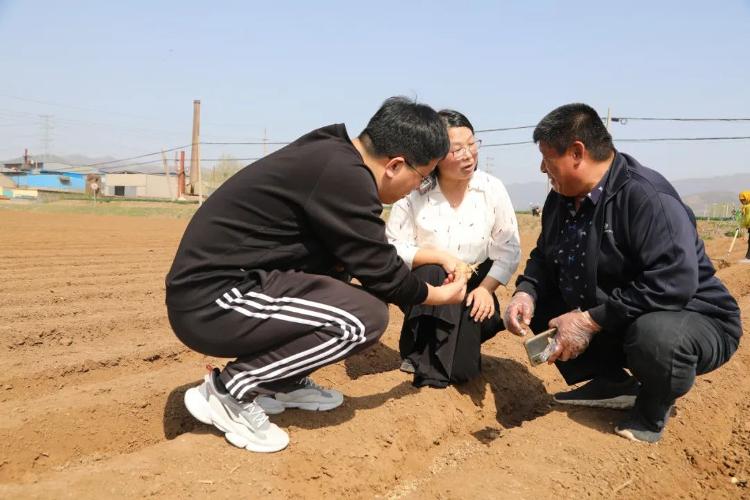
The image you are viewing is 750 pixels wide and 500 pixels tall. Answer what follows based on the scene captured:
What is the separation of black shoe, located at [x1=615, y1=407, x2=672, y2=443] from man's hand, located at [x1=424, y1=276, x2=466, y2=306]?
3.19 feet

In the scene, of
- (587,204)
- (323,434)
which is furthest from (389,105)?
(323,434)

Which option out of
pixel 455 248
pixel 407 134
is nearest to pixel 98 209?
pixel 455 248

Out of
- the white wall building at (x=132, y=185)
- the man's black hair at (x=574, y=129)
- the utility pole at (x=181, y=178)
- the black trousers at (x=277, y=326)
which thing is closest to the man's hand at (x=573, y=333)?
the man's black hair at (x=574, y=129)

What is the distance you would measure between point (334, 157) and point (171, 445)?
1.33 meters

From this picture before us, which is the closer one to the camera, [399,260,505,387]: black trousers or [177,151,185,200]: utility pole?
[399,260,505,387]: black trousers

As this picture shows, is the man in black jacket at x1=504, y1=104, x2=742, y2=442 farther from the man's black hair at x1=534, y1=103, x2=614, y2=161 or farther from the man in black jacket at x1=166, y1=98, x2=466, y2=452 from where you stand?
the man in black jacket at x1=166, y1=98, x2=466, y2=452

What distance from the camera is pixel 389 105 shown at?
9.08 feet

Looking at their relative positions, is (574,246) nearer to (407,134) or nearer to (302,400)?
(407,134)

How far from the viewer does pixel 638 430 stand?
303cm

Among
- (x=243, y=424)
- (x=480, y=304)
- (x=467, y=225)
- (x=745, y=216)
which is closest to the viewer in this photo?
(x=243, y=424)

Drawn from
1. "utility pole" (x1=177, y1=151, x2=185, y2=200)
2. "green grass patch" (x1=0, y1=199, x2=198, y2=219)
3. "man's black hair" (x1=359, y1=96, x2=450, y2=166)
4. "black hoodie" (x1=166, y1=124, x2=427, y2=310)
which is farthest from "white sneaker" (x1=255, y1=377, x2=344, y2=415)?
"utility pole" (x1=177, y1=151, x2=185, y2=200)

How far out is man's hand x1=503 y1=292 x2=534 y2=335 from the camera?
3.41 m

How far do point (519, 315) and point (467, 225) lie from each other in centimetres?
61

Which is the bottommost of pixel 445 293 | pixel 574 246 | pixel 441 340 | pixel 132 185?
pixel 132 185
